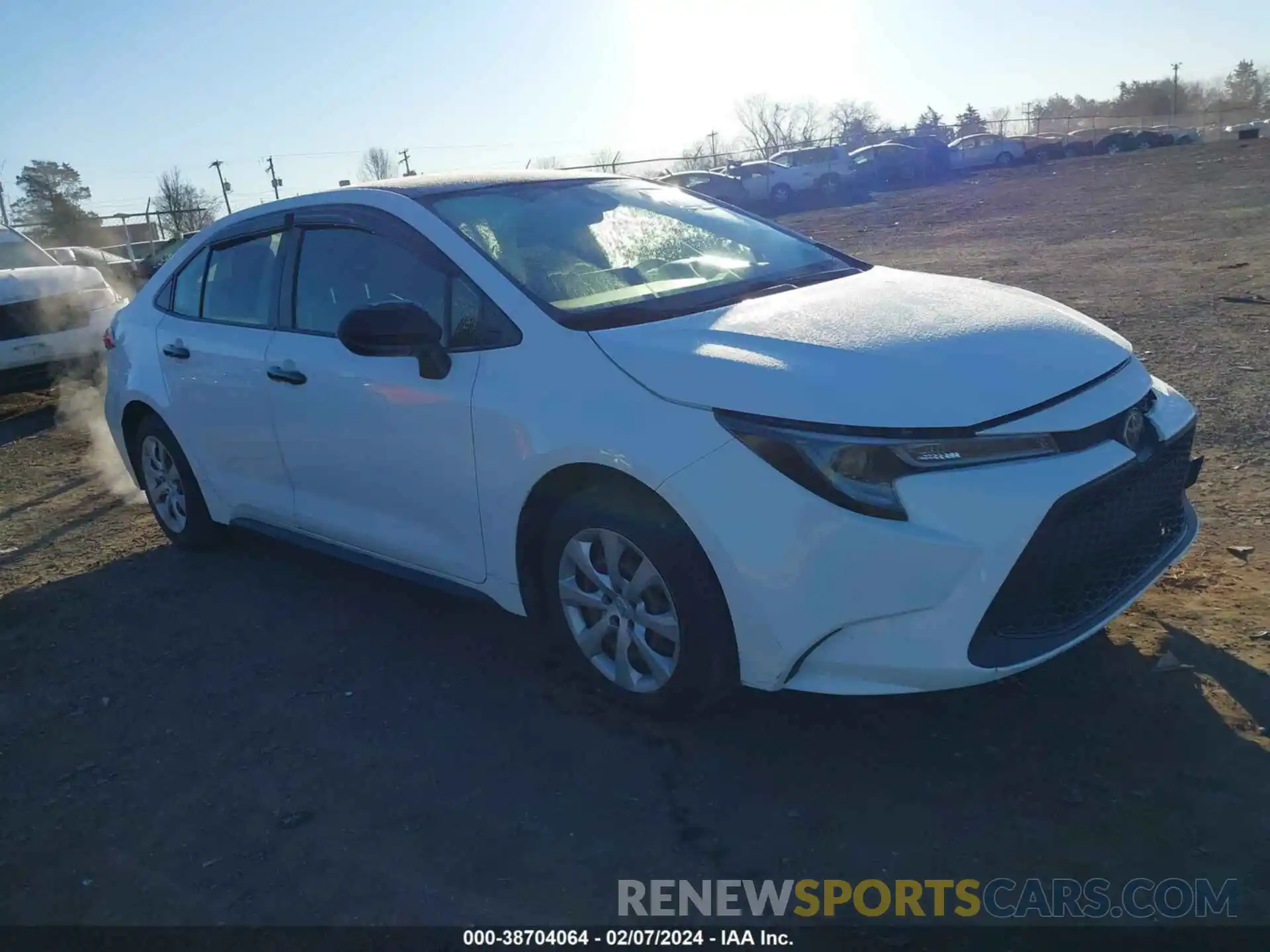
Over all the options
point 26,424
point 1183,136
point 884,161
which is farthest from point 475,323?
point 1183,136

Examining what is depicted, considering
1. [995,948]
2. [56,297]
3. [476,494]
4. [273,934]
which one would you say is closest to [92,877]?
[273,934]

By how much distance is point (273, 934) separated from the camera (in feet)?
9.34

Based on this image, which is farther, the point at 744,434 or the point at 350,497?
the point at 350,497

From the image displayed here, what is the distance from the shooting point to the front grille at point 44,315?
1041 centimetres

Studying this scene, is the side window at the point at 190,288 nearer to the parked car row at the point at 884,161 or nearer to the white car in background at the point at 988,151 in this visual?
the parked car row at the point at 884,161

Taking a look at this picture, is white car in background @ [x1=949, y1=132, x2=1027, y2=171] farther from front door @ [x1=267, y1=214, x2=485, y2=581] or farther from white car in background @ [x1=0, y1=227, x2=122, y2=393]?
front door @ [x1=267, y1=214, x2=485, y2=581]

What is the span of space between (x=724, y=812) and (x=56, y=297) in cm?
992

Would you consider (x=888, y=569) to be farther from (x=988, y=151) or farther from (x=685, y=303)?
(x=988, y=151)

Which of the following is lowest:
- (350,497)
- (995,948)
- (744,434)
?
(995,948)

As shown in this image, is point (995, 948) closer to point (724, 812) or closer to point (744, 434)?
point (724, 812)

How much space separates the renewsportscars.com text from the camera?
2.64 m

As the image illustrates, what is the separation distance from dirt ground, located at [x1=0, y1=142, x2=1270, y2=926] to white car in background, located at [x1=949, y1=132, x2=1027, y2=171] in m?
42.5

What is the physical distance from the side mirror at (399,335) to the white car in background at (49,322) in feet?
26.0

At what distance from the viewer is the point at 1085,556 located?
10.2 feet
